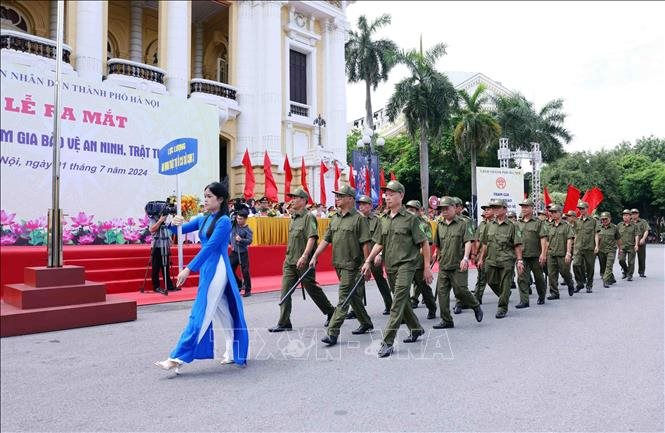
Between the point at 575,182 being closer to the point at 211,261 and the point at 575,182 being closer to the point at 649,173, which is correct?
the point at 649,173

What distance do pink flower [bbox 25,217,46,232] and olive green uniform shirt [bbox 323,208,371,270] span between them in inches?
286

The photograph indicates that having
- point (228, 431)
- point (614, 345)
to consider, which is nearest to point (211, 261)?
point (228, 431)

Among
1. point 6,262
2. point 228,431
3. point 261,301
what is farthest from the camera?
point 261,301

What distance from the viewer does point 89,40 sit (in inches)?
701

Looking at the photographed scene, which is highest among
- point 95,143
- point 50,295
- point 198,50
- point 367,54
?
point 367,54

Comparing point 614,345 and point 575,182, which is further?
point 575,182

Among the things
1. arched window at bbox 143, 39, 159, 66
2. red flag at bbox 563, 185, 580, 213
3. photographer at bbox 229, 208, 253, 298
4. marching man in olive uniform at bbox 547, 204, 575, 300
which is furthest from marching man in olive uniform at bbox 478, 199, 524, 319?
arched window at bbox 143, 39, 159, 66

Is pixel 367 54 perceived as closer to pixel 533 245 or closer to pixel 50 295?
pixel 533 245

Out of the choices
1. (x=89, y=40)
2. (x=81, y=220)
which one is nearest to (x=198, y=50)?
(x=89, y=40)

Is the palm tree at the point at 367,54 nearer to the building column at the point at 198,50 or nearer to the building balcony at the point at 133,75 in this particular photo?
the building column at the point at 198,50

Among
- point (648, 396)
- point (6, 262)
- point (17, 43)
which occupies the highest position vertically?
point (17, 43)

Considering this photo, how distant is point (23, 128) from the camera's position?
404 inches

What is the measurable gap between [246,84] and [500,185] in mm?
11628

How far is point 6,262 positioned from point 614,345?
889cm
